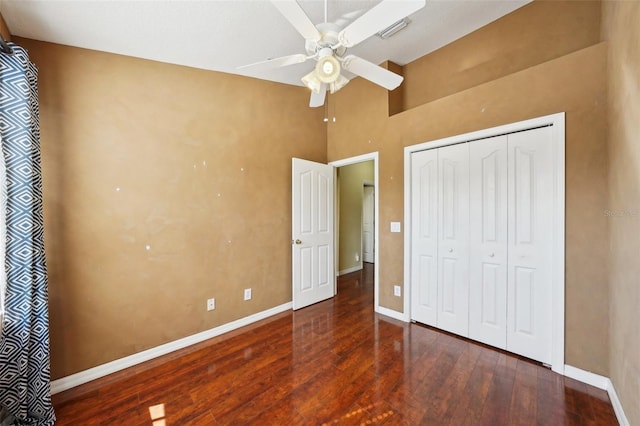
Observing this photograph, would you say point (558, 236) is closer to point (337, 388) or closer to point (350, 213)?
point (337, 388)

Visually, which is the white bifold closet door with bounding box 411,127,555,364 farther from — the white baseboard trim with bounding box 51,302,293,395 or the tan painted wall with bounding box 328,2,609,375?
the white baseboard trim with bounding box 51,302,293,395

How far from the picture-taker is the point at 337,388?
76.1 inches

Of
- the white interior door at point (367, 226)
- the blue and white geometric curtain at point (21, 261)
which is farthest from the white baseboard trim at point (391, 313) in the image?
the blue and white geometric curtain at point (21, 261)

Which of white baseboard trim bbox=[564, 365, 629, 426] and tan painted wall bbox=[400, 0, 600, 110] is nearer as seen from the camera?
white baseboard trim bbox=[564, 365, 629, 426]

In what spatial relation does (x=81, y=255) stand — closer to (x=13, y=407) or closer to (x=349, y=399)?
(x=13, y=407)

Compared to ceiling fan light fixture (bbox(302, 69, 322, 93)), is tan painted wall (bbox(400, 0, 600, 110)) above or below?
above

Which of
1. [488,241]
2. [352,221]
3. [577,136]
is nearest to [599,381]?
[488,241]

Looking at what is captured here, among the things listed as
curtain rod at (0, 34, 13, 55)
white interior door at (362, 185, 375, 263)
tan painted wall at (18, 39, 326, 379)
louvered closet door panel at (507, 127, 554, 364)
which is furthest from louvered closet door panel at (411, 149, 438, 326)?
curtain rod at (0, 34, 13, 55)

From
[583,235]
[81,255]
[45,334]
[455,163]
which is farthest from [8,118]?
[583,235]

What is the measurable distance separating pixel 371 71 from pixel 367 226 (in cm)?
460

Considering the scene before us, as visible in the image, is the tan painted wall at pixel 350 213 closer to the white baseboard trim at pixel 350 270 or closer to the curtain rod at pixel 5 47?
the white baseboard trim at pixel 350 270

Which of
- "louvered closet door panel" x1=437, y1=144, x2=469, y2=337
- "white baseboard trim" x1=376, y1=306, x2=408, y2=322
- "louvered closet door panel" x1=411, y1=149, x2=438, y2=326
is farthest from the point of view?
"white baseboard trim" x1=376, y1=306, x2=408, y2=322

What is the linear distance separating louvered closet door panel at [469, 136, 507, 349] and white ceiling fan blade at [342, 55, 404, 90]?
134 cm

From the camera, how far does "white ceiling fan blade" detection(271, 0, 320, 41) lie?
3.89 ft
